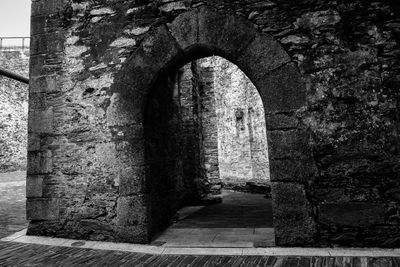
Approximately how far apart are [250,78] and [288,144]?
2.78 feet

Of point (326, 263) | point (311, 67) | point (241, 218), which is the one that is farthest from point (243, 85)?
point (326, 263)

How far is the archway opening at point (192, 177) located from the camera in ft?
11.9

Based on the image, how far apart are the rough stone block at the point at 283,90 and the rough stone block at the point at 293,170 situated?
55 cm

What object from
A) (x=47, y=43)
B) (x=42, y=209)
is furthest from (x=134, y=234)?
(x=47, y=43)

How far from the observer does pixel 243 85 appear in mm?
14805

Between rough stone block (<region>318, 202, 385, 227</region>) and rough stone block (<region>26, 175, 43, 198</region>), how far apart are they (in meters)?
3.33

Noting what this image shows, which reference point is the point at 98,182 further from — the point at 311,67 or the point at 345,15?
the point at 345,15

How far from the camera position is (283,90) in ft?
10.2

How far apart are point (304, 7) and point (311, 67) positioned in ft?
2.20

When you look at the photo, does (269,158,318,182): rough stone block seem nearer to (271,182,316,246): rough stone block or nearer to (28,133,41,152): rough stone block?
(271,182,316,246): rough stone block

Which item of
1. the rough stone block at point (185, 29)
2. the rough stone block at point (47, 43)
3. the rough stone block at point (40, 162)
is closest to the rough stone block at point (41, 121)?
the rough stone block at point (40, 162)

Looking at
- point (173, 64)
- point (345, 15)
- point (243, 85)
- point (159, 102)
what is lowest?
point (159, 102)

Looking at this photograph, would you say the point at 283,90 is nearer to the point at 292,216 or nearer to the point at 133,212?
the point at 292,216

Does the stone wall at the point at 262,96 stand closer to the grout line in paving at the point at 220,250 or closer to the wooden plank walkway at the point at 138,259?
the grout line in paving at the point at 220,250
